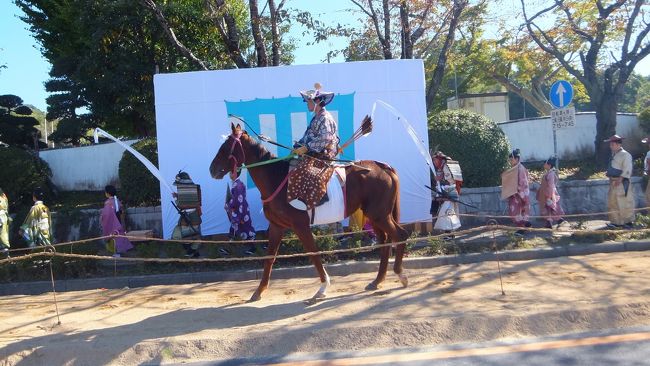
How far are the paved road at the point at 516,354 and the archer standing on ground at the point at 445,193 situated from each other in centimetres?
509

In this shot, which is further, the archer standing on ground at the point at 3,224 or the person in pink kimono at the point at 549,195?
the person in pink kimono at the point at 549,195

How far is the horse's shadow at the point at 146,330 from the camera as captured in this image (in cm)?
552

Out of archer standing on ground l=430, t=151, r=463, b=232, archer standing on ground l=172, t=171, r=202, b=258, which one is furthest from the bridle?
archer standing on ground l=430, t=151, r=463, b=232

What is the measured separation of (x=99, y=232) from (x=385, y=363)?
924cm

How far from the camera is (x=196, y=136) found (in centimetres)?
1116

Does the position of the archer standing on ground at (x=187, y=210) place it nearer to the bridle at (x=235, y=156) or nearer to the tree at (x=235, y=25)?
the bridle at (x=235, y=156)

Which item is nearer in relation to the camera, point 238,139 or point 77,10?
point 238,139

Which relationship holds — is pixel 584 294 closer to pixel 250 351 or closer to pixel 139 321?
pixel 250 351

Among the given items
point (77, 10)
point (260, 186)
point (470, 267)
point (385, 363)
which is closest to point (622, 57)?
point (470, 267)

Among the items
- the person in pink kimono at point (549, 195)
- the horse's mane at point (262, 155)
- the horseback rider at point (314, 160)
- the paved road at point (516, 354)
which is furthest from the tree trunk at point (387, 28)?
the paved road at point (516, 354)

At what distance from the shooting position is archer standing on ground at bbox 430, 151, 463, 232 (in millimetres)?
10656

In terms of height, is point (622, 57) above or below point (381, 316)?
above

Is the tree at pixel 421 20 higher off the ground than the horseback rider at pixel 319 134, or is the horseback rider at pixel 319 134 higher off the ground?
the tree at pixel 421 20

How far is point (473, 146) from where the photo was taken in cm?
1280
